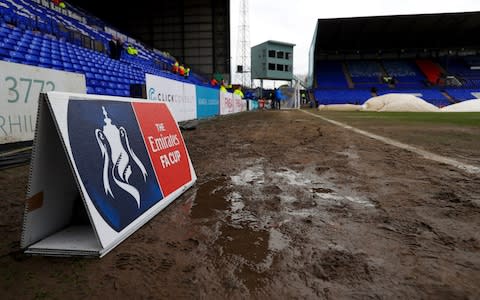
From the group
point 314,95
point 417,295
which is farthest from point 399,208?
point 314,95

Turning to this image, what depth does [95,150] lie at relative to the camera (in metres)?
2.04

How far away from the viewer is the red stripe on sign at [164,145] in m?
2.83

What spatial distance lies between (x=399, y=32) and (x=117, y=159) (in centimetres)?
4559

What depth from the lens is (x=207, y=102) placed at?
56.6 feet

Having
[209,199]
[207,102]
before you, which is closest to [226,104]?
[207,102]

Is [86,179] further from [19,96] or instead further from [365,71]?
[365,71]

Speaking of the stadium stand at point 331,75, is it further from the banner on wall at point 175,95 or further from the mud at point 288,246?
the mud at point 288,246

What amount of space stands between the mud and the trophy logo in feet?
1.30

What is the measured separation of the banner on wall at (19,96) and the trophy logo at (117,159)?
13.8 feet

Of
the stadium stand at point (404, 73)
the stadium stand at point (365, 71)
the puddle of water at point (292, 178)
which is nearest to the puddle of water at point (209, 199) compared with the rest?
the puddle of water at point (292, 178)

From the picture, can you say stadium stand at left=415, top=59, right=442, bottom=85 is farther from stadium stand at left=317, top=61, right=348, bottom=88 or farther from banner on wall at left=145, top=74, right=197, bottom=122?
banner on wall at left=145, top=74, right=197, bottom=122

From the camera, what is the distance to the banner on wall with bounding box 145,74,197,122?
10.1 m

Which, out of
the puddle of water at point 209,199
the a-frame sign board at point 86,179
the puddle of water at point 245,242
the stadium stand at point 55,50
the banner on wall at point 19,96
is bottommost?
the puddle of water at point 245,242

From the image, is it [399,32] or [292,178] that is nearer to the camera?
[292,178]
